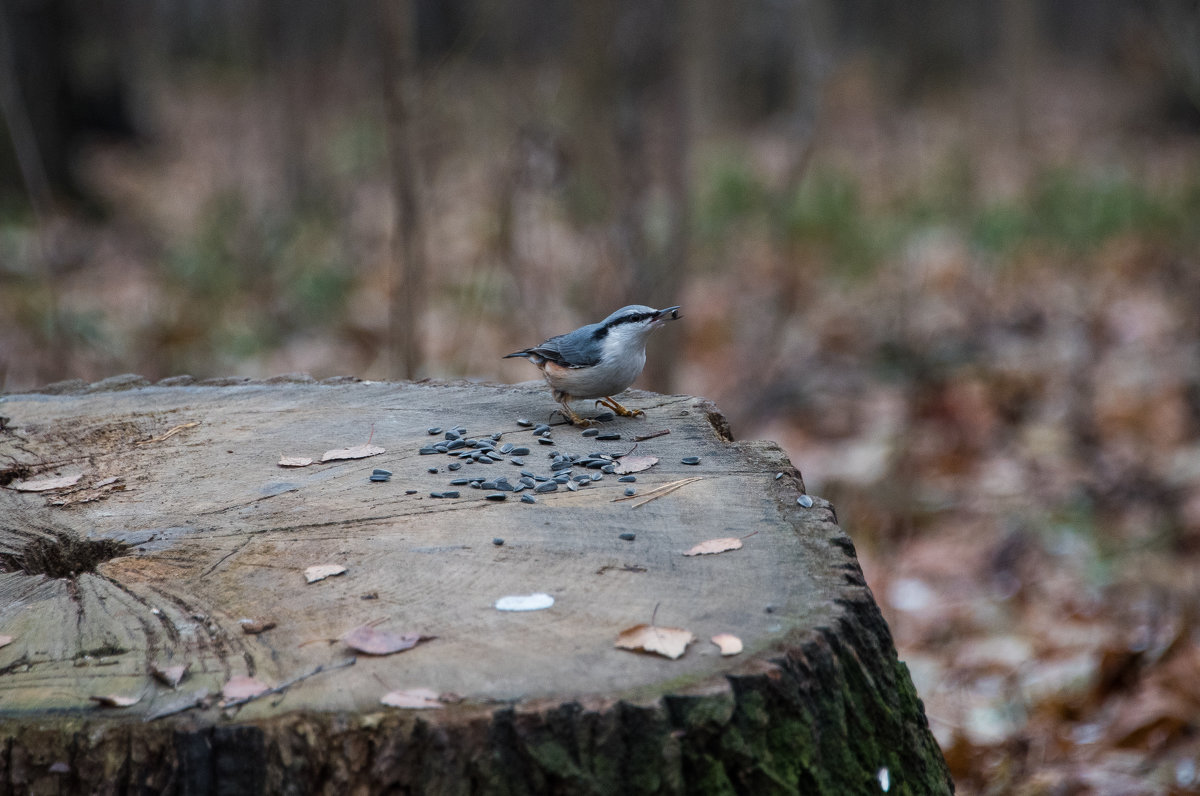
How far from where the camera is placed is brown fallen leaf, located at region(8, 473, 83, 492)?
231cm

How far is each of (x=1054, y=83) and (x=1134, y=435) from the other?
1849cm

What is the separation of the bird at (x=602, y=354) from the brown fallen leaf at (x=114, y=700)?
1.26 m

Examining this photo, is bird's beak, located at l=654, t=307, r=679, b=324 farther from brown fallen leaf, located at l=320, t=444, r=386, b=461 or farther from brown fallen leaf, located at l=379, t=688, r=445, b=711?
brown fallen leaf, located at l=379, t=688, r=445, b=711

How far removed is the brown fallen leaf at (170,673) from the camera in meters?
1.60

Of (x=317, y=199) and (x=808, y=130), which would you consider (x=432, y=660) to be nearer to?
(x=808, y=130)

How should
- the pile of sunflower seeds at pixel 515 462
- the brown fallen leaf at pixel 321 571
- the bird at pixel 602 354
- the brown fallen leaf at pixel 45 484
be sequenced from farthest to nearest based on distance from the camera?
the bird at pixel 602 354
the brown fallen leaf at pixel 45 484
the pile of sunflower seeds at pixel 515 462
the brown fallen leaf at pixel 321 571

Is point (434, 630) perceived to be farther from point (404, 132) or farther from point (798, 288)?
point (798, 288)

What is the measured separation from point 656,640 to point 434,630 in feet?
1.13

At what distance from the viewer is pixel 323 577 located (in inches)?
73.3

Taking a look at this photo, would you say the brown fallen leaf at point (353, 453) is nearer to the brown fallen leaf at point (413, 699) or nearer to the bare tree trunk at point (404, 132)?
the brown fallen leaf at point (413, 699)

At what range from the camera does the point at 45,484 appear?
233 cm

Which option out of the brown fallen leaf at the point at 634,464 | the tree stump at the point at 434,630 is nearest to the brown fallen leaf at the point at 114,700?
the tree stump at the point at 434,630

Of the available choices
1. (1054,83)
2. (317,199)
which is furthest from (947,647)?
(1054,83)

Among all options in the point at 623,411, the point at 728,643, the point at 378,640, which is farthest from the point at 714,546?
the point at 623,411
